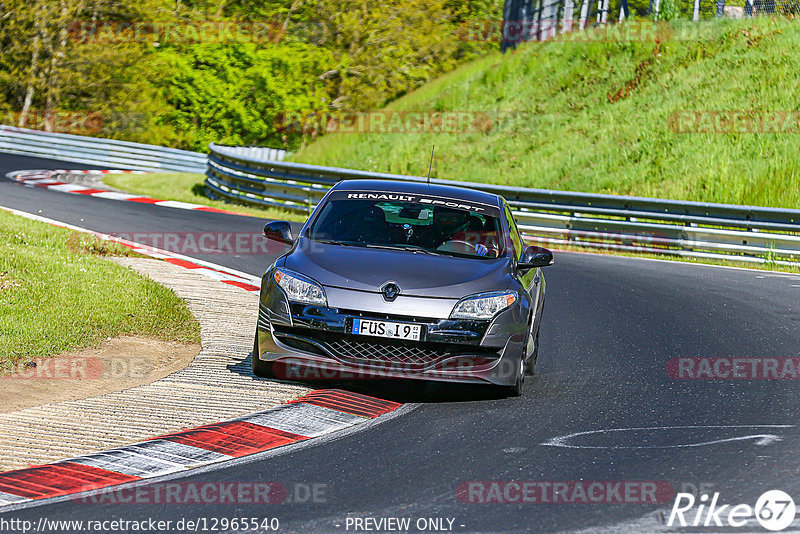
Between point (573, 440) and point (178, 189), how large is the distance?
23222mm

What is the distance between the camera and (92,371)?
8438 millimetres

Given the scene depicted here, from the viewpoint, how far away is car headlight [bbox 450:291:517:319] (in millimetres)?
7836

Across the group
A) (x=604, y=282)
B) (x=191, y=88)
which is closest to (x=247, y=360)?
(x=604, y=282)

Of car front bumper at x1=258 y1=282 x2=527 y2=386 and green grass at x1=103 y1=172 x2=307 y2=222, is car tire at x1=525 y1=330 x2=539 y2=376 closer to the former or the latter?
car front bumper at x1=258 y1=282 x2=527 y2=386

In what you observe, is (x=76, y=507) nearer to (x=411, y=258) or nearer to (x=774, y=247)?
(x=411, y=258)

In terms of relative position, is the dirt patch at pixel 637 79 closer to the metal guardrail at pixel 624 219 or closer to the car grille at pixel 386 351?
the metal guardrail at pixel 624 219

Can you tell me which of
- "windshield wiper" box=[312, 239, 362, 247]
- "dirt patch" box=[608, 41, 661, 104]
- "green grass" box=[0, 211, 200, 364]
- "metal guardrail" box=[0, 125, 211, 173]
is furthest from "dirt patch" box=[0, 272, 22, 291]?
"metal guardrail" box=[0, 125, 211, 173]

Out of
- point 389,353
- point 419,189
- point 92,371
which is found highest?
point 419,189

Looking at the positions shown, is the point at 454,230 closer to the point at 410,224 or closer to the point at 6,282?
the point at 410,224

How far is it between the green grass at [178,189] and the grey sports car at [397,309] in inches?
530

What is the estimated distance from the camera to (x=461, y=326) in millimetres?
7816

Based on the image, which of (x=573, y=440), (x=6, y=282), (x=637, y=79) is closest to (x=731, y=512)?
(x=573, y=440)

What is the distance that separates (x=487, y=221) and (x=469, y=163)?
20852 mm

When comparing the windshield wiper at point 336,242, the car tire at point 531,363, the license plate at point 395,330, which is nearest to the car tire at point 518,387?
the car tire at point 531,363
